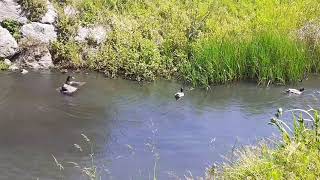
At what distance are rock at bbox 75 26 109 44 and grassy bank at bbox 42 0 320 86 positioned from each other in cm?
13

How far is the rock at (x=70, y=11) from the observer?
15714 mm

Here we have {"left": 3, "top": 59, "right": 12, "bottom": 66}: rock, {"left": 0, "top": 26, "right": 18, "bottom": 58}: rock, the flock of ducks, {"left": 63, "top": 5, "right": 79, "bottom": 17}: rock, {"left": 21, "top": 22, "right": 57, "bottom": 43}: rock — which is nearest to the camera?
the flock of ducks

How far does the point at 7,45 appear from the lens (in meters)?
14.7

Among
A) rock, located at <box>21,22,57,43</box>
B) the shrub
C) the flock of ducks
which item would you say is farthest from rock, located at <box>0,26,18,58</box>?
the flock of ducks

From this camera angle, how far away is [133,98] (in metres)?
12.1

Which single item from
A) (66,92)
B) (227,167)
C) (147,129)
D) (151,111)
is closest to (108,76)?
(66,92)

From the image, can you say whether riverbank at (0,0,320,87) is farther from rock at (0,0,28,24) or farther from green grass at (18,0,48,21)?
rock at (0,0,28,24)

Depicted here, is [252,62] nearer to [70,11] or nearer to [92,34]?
[92,34]

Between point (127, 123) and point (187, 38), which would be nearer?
point (127, 123)

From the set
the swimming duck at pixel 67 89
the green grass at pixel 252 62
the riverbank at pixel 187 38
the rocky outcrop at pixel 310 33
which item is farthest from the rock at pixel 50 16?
the rocky outcrop at pixel 310 33

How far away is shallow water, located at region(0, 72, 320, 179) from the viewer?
8.29 m

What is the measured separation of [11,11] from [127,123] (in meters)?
7.11

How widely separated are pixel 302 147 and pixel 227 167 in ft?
6.32

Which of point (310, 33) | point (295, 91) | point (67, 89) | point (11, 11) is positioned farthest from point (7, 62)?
point (310, 33)
